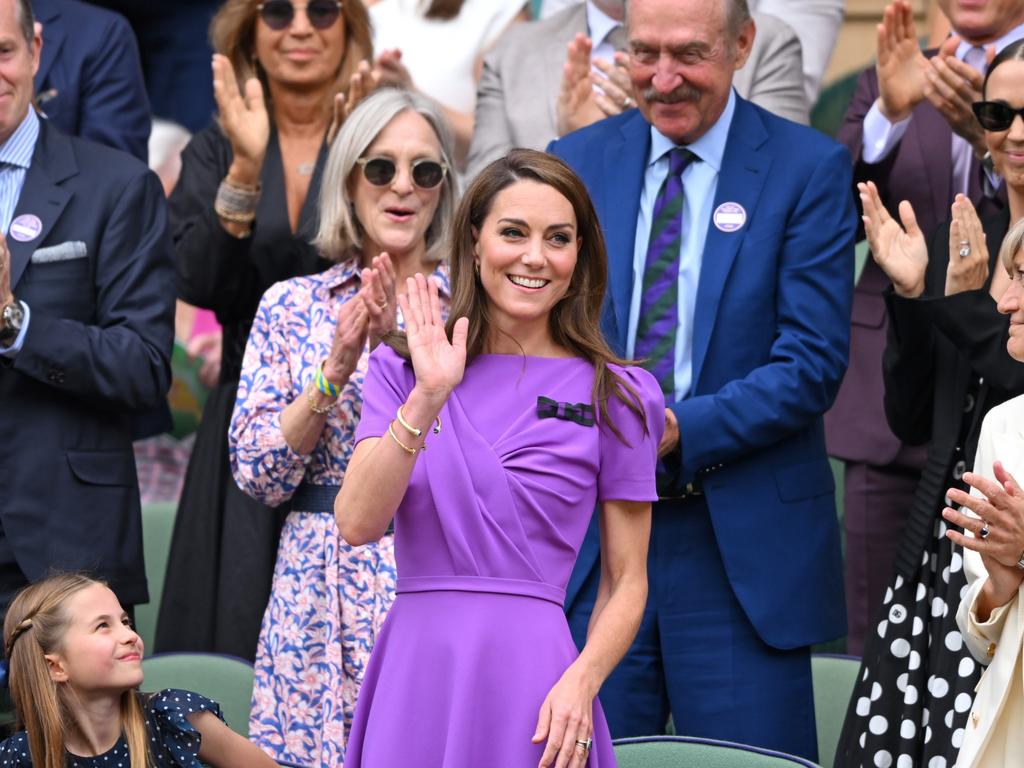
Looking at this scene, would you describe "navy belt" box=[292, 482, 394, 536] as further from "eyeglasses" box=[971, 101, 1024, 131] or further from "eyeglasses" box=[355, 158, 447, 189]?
"eyeglasses" box=[971, 101, 1024, 131]

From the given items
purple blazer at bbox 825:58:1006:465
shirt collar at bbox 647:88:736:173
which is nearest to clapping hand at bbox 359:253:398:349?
shirt collar at bbox 647:88:736:173

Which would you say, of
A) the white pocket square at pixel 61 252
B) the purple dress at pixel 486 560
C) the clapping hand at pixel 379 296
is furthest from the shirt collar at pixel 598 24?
the purple dress at pixel 486 560

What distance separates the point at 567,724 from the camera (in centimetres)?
333

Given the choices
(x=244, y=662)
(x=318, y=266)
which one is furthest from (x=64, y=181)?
(x=244, y=662)

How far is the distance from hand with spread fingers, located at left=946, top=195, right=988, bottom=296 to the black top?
1809mm

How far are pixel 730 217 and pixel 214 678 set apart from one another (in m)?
1.76

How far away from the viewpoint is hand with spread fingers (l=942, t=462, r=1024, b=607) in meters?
3.56

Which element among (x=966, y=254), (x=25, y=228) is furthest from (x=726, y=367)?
(x=25, y=228)

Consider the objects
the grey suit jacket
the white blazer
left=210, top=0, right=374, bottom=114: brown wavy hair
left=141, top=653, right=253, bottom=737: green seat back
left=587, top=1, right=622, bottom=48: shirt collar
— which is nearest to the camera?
the white blazer

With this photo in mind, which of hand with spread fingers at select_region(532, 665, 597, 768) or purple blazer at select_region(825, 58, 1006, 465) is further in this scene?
purple blazer at select_region(825, 58, 1006, 465)

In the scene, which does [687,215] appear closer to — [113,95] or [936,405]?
[936,405]

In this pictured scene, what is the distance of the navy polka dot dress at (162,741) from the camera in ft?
12.6

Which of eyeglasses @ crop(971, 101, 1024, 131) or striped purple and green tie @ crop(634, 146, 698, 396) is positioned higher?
eyeglasses @ crop(971, 101, 1024, 131)

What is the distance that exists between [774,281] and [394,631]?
5.00 ft
